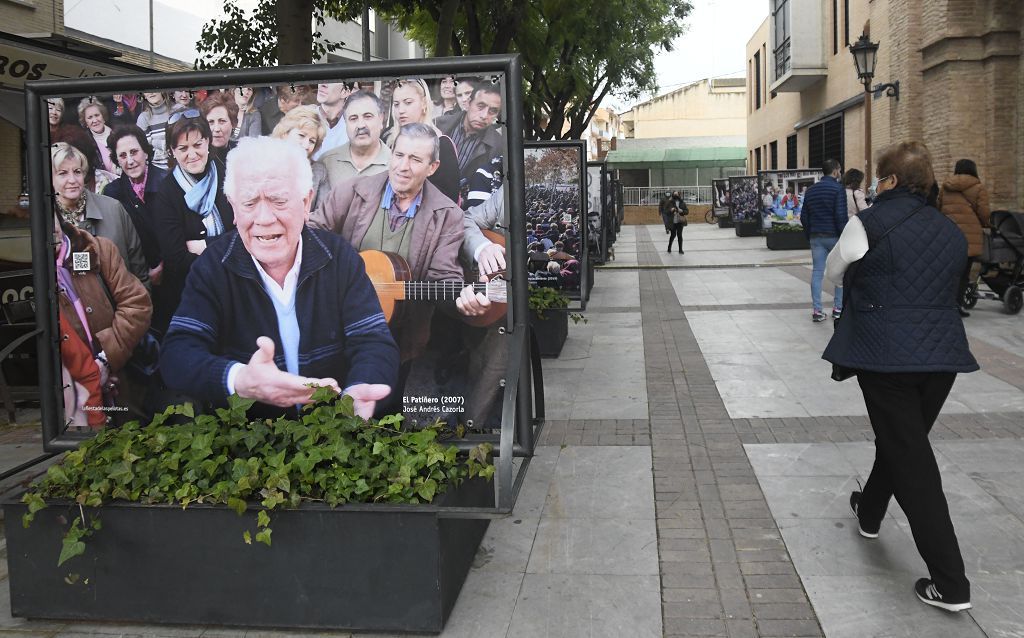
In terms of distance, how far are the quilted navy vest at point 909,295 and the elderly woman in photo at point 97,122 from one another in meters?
3.32

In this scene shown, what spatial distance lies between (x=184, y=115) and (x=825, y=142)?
2956 centimetres

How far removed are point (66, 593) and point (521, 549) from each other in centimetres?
201

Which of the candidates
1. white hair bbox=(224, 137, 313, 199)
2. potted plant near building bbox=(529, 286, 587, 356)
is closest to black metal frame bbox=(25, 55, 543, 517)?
white hair bbox=(224, 137, 313, 199)

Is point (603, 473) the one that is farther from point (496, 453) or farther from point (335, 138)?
point (335, 138)

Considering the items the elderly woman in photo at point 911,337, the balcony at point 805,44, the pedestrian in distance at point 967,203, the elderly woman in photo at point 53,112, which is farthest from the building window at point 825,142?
the elderly woman in photo at point 53,112

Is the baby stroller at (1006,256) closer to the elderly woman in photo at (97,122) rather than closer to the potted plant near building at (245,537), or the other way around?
the potted plant near building at (245,537)

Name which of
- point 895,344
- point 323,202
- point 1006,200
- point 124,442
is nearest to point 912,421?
point 895,344

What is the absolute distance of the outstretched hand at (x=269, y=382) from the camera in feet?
14.7

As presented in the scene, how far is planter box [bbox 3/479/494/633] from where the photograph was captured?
3836 mm

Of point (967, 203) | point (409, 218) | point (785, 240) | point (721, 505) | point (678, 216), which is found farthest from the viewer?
point (785, 240)

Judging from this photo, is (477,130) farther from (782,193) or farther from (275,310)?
(782,193)

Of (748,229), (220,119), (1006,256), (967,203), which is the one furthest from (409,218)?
(748,229)

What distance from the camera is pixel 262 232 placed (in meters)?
4.42

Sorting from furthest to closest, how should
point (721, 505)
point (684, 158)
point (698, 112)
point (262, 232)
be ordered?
1. point (698, 112)
2. point (684, 158)
3. point (721, 505)
4. point (262, 232)
